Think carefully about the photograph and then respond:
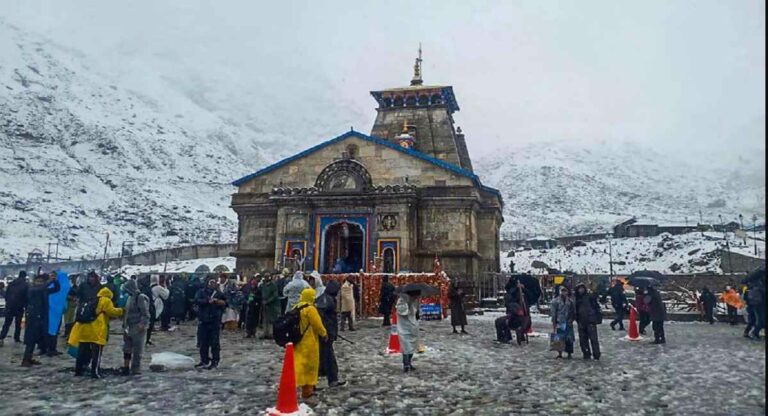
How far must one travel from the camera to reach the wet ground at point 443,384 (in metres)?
6.70

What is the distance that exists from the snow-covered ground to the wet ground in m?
35.2

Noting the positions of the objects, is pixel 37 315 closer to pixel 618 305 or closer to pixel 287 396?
pixel 287 396

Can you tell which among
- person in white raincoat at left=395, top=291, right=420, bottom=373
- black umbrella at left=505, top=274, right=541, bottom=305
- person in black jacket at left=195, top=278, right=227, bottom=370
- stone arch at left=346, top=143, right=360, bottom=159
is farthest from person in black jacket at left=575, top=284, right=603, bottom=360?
stone arch at left=346, top=143, right=360, bottom=159

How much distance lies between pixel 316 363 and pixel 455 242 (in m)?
18.9

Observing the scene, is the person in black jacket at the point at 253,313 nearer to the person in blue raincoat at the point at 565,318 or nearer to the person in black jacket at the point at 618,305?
the person in blue raincoat at the point at 565,318

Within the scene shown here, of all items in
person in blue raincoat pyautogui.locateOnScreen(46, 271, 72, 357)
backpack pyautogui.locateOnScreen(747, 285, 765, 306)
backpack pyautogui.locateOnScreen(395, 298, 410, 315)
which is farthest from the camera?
backpack pyautogui.locateOnScreen(747, 285, 765, 306)

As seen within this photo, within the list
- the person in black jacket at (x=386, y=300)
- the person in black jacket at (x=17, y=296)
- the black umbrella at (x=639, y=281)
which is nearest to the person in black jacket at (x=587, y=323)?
the person in black jacket at (x=386, y=300)

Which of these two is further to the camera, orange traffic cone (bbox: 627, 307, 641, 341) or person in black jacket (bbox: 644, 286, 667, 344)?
orange traffic cone (bbox: 627, 307, 641, 341)

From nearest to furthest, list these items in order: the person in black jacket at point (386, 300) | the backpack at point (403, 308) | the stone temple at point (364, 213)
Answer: the backpack at point (403, 308), the person in black jacket at point (386, 300), the stone temple at point (364, 213)

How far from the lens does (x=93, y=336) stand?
346 inches

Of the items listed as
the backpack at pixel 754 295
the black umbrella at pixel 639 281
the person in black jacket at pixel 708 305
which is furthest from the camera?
the black umbrella at pixel 639 281

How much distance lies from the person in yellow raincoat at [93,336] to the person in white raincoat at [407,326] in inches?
194

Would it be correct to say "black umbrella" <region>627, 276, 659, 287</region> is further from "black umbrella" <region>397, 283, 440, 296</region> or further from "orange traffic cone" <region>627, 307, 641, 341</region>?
"black umbrella" <region>397, 283, 440, 296</region>

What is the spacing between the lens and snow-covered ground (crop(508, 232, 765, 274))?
142 ft
